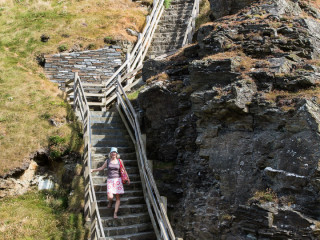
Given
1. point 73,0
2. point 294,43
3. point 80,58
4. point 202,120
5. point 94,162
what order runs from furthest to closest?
1. point 73,0
2. point 80,58
3. point 94,162
4. point 294,43
5. point 202,120

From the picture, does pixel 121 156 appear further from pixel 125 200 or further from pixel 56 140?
pixel 56 140

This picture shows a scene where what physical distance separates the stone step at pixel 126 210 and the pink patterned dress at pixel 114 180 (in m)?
0.60

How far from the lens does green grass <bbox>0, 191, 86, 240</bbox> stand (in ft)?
30.9

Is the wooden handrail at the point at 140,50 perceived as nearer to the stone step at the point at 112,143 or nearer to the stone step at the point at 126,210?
the stone step at the point at 112,143

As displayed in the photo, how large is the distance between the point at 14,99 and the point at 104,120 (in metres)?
4.09

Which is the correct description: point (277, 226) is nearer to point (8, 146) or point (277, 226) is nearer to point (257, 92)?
point (257, 92)

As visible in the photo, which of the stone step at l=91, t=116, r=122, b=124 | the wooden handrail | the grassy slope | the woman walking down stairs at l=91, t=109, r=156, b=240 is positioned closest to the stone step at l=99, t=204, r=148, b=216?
the woman walking down stairs at l=91, t=109, r=156, b=240

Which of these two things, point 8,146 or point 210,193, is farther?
point 8,146

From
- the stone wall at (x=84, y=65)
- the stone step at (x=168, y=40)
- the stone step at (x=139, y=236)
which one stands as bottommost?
the stone step at (x=139, y=236)

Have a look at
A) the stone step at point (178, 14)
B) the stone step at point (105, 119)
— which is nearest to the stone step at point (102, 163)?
the stone step at point (105, 119)

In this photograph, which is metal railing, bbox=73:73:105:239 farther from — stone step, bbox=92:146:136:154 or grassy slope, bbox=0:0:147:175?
grassy slope, bbox=0:0:147:175

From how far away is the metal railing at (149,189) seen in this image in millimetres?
8280

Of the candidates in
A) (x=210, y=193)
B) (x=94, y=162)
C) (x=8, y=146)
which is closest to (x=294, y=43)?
(x=210, y=193)

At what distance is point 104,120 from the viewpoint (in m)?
12.9
